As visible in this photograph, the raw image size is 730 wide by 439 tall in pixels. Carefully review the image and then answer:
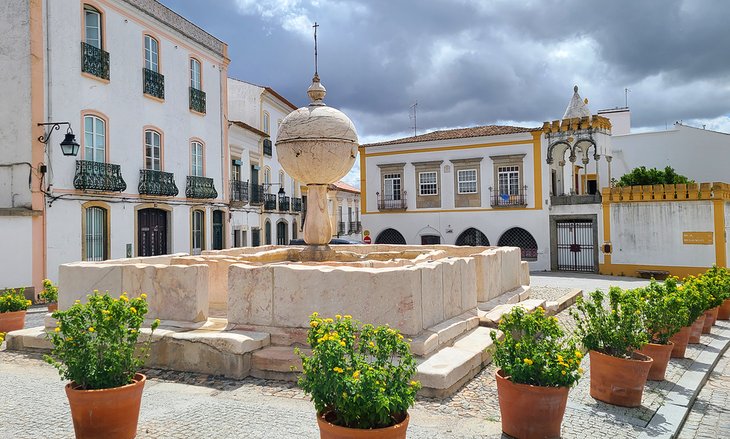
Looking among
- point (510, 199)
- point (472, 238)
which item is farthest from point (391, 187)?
point (510, 199)

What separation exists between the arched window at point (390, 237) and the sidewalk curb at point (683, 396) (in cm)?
2140

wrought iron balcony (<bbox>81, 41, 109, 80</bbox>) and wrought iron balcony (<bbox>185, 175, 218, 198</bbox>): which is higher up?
wrought iron balcony (<bbox>81, 41, 109, 80</bbox>)

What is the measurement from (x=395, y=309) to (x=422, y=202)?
76.8ft

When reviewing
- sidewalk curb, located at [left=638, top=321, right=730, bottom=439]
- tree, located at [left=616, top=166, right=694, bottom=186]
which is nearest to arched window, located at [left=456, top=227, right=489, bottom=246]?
tree, located at [left=616, top=166, right=694, bottom=186]

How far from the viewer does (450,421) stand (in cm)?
482

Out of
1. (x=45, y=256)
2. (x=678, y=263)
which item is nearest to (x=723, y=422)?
(x=45, y=256)

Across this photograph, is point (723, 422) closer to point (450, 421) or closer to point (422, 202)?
point (450, 421)

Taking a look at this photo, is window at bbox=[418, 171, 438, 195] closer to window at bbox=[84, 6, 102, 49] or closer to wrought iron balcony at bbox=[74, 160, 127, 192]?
wrought iron balcony at bbox=[74, 160, 127, 192]

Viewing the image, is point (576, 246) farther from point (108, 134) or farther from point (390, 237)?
point (108, 134)

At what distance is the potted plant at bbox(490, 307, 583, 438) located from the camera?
14.0 ft

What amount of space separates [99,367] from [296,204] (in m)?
28.6

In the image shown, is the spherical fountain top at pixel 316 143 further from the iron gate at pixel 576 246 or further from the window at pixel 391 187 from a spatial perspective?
the window at pixel 391 187

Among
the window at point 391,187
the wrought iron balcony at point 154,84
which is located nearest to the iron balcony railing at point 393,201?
the window at point 391,187

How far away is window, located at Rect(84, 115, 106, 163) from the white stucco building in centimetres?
3
